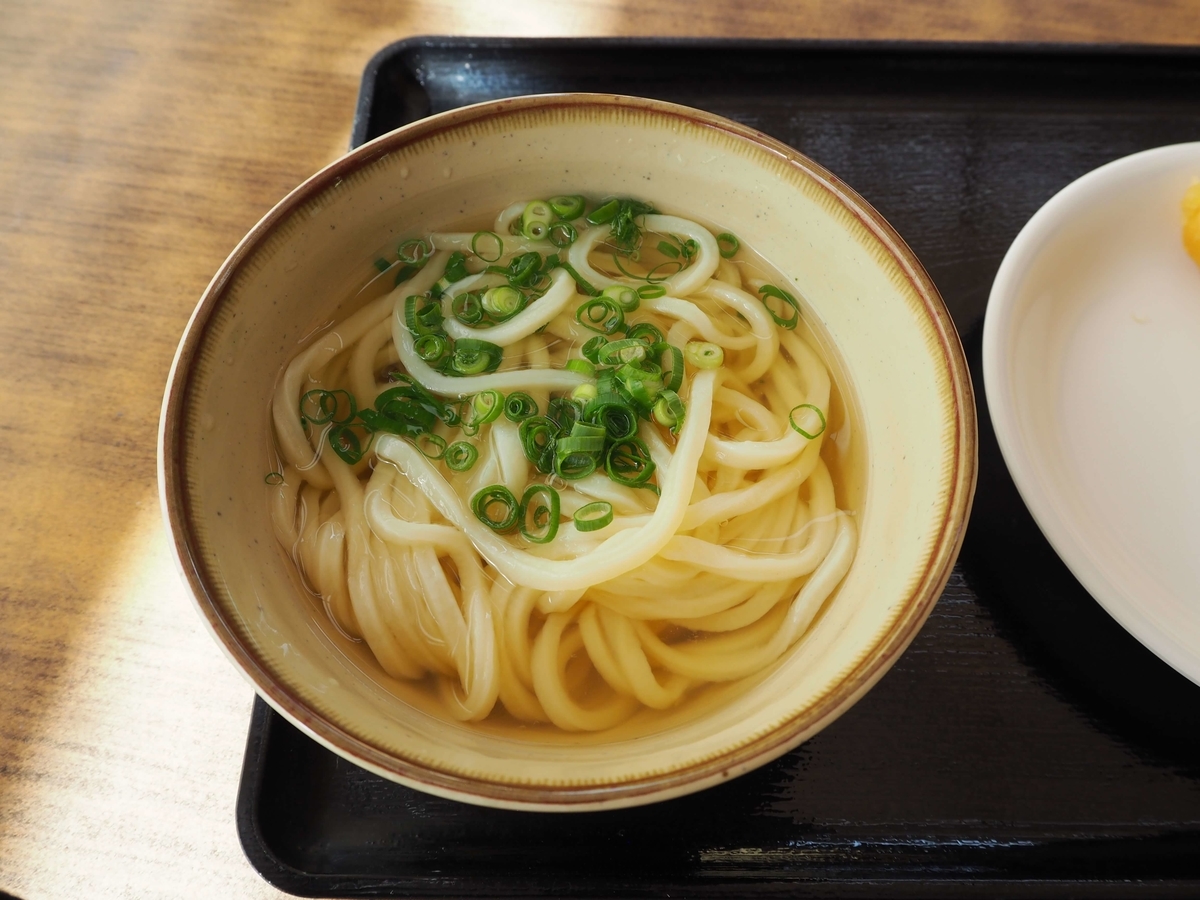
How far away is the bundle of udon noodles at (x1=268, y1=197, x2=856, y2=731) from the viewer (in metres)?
1.48

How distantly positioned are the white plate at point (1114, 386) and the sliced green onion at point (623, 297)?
0.80 metres

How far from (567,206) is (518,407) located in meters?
0.50

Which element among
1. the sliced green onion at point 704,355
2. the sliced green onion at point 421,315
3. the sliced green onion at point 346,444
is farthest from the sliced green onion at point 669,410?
the sliced green onion at point 346,444

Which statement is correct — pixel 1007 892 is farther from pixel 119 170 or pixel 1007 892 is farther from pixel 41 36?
pixel 41 36

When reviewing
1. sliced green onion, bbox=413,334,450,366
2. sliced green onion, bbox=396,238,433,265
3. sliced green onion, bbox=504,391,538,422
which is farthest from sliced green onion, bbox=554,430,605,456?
sliced green onion, bbox=396,238,433,265

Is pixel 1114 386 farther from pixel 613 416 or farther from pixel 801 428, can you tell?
pixel 613 416

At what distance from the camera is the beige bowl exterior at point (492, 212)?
1.08m

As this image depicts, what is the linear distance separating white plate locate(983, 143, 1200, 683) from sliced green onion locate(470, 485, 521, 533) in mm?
1030

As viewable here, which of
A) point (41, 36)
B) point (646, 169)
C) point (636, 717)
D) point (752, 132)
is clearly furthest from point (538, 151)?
point (41, 36)

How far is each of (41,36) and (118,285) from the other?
111 centimetres

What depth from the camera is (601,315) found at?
1.72 metres

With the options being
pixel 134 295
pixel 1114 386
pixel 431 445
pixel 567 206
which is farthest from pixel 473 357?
pixel 1114 386

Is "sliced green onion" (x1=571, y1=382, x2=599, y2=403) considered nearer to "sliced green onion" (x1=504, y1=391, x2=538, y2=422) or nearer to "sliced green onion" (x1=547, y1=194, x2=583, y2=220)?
"sliced green onion" (x1=504, y1=391, x2=538, y2=422)

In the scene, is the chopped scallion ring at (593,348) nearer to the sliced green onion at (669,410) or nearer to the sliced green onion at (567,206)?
the sliced green onion at (669,410)
